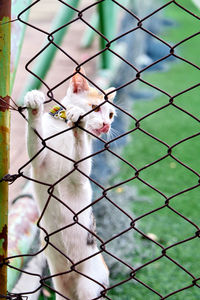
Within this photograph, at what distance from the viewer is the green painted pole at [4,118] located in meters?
1.29

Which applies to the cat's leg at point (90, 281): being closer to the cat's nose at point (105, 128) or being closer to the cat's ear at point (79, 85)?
the cat's nose at point (105, 128)

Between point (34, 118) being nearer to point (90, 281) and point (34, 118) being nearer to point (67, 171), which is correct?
point (67, 171)

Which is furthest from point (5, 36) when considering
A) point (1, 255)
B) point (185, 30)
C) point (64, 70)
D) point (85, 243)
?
point (185, 30)

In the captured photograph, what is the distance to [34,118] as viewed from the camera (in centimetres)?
151

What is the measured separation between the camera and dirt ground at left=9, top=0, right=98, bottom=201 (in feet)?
12.1

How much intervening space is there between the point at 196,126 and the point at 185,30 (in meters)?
3.83

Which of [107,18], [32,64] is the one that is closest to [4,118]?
[107,18]

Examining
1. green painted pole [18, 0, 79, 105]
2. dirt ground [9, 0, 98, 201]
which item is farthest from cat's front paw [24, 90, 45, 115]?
green painted pole [18, 0, 79, 105]

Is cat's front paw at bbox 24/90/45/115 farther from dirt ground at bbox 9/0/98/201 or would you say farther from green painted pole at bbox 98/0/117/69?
green painted pole at bbox 98/0/117/69

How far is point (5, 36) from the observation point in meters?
1.30

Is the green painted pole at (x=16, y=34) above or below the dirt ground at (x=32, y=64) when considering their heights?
below

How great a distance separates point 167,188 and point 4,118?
2.65m

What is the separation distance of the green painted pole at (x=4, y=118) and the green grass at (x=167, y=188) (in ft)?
4.58

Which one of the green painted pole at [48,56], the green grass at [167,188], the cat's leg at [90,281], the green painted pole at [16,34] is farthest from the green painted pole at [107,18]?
the cat's leg at [90,281]
